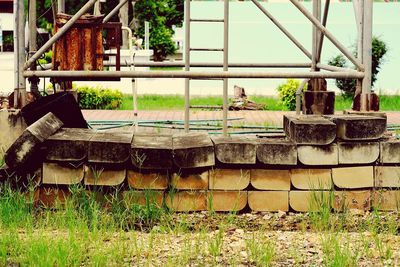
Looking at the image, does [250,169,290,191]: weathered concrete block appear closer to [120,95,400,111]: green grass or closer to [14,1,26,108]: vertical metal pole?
[14,1,26,108]: vertical metal pole

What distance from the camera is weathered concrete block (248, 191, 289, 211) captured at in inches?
226

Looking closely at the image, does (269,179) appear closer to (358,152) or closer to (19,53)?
(358,152)

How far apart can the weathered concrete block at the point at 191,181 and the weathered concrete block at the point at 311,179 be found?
589 mm

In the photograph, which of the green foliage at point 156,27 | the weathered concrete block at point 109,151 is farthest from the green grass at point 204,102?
the green foliage at point 156,27

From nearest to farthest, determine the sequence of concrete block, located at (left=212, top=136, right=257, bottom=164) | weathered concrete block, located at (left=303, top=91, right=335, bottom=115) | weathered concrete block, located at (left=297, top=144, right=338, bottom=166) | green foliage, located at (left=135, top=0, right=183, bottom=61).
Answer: concrete block, located at (left=212, top=136, right=257, bottom=164) → weathered concrete block, located at (left=297, top=144, right=338, bottom=166) → weathered concrete block, located at (left=303, top=91, right=335, bottom=115) → green foliage, located at (left=135, top=0, right=183, bottom=61)

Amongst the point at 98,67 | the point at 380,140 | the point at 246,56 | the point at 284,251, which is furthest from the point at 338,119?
the point at 246,56

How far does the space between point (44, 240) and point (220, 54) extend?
14941 millimetres

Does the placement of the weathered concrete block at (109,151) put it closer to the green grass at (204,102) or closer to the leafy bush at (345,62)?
the green grass at (204,102)

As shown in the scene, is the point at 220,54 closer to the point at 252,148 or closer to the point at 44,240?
the point at 252,148

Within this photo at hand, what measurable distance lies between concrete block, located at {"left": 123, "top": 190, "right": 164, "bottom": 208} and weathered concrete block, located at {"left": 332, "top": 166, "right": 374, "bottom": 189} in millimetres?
1174

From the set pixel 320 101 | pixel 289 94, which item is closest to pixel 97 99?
pixel 289 94

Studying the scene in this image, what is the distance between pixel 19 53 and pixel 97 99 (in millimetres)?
9714

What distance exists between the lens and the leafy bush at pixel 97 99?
15773 millimetres

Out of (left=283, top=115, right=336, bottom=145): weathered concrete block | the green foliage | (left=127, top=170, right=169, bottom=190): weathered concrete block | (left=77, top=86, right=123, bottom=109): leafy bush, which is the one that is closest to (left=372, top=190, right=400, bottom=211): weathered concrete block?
(left=283, top=115, right=336, bottom=145): weathered concrete block
